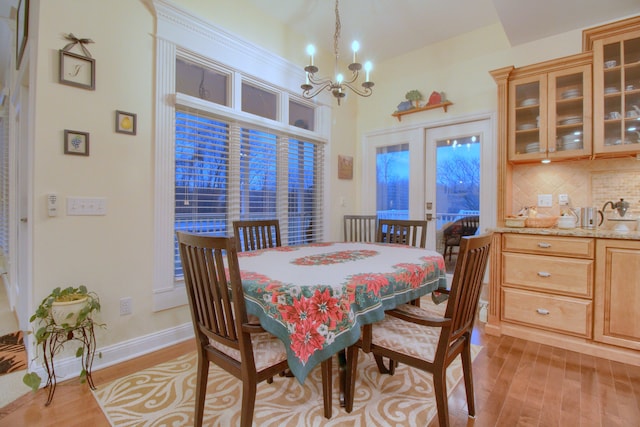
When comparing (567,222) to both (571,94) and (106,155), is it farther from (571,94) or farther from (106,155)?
(106,155)

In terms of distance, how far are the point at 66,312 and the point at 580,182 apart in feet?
13.1

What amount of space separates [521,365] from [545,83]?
7.57ft

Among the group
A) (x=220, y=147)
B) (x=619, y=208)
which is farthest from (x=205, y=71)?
(x=619, y=208)

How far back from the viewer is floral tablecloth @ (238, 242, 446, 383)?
3.91 ft

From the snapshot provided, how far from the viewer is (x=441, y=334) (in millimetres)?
1326

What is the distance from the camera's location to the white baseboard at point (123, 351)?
191 centimetres

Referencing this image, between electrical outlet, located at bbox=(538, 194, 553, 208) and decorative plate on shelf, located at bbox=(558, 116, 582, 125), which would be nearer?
decorative plate on shelf, located at bbox=(558, 116, 582, 125)

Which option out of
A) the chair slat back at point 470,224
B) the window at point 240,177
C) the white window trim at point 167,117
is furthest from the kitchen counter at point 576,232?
the white window trim at point 167,117

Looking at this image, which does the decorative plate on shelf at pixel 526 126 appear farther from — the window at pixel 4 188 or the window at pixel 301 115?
the window at pixel 4 188

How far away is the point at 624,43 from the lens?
2365 mm

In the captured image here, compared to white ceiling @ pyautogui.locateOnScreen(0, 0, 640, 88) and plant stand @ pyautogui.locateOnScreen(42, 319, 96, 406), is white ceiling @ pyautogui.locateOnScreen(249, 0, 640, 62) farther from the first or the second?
plant stand @ pyautogui.locateOnScreen(42, 319, 96, 406)

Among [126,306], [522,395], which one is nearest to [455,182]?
[522,395]

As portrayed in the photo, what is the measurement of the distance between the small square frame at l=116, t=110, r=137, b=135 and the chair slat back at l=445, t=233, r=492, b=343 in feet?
7.38

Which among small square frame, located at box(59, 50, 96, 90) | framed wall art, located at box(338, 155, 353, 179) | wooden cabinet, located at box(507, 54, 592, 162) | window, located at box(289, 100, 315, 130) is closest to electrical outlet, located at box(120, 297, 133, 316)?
small square frame, located at box(59, 50, 96, 90)
